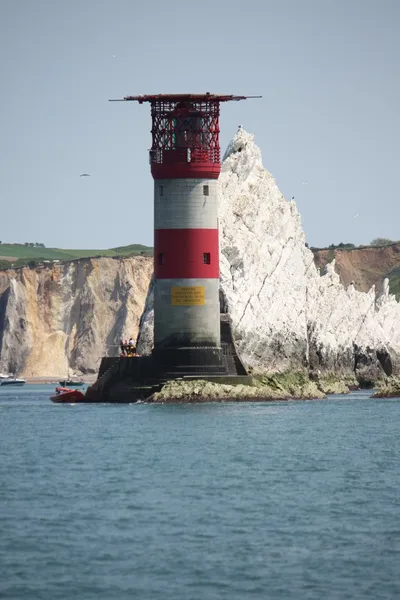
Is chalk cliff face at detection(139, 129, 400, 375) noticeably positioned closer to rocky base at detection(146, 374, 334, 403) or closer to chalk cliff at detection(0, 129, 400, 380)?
chalk cliff at detection(0, 129, 400, 380)

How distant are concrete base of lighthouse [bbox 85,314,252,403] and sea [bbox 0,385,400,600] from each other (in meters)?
10.5

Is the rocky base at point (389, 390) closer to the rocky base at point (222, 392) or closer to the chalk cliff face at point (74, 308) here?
the rocky base at point (222, 392)

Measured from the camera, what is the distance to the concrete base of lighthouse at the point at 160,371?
66.4 metres

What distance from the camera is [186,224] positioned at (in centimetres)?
6519

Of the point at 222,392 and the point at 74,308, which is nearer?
the point at 222,392

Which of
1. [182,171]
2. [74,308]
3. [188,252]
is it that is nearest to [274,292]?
[188,252]

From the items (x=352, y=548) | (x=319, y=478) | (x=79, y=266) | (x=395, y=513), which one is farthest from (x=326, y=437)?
(x=79, y=266)

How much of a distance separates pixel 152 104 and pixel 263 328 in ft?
57.0

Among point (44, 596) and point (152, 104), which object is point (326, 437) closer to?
point (152, 104)

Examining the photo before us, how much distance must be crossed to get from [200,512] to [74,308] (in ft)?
444

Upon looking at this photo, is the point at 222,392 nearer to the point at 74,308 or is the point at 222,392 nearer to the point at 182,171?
the point at 182,171

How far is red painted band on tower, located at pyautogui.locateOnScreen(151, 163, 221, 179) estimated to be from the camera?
6550cm

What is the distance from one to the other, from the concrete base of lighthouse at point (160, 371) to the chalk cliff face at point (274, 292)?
349 inches

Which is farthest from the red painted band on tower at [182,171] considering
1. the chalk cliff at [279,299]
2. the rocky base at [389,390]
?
the rocky base at [389,390]
